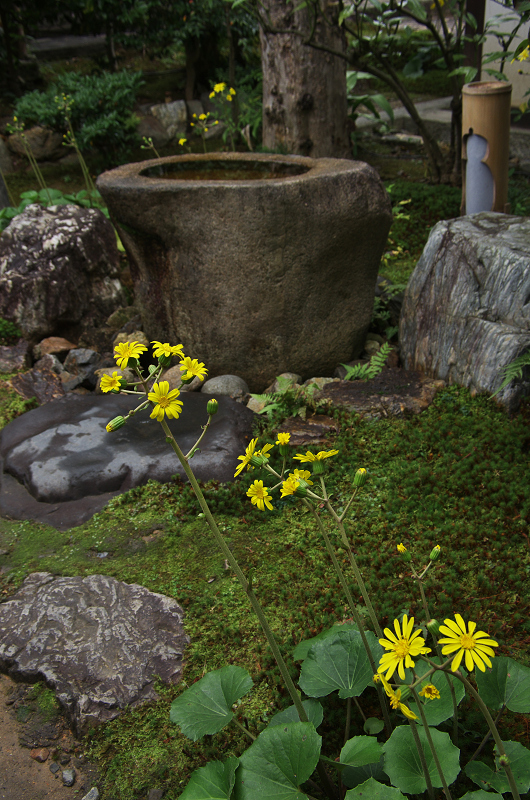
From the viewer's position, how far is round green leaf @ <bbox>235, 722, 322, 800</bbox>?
154 cm

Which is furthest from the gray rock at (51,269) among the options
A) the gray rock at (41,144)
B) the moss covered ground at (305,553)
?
the gray rock at (41,144)

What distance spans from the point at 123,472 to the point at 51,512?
45cm

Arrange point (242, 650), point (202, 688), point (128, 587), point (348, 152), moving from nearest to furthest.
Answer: point (202, 688), point (242, 650), point (128, 587), point (348, 152)

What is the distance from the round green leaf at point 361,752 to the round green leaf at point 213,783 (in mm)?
305

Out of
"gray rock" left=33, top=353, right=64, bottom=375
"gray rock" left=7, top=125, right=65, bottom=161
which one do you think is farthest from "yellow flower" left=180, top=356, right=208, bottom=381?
"gray rock" left=7, top=125, right=65, bottom=161

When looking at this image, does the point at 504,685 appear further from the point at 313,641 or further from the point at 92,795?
the point at 92,795

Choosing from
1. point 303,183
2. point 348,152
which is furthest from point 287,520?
point 348,152

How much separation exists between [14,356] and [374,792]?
454 centimetres

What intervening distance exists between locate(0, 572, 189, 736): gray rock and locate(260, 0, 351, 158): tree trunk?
601 centimetres

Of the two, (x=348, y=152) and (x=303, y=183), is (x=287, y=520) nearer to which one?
(x=303, y=183)

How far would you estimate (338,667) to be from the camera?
1925mm

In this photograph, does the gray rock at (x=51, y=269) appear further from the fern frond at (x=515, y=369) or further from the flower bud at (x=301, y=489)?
the flower bud at (x=301, y=489)

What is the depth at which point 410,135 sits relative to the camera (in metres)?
9.91

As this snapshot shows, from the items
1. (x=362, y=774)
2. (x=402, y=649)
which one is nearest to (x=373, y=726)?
(x=362, y=774)
